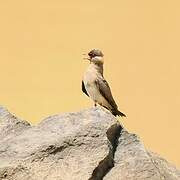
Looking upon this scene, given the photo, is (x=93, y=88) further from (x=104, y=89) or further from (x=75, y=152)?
(x=75, y=152)

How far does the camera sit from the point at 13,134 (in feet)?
15.9

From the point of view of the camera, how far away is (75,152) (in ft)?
14.9

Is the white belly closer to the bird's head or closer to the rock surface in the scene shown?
the bird's head

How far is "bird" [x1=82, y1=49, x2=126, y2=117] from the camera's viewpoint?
23.2ft

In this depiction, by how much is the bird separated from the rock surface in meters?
2.22

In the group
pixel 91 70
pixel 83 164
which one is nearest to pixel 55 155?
pixel 83 164

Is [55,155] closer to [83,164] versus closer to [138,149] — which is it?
[83,164]

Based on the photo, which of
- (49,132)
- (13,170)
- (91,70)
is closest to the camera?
(13,170)

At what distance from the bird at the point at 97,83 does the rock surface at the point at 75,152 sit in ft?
7.30

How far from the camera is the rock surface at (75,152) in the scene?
14.6ft

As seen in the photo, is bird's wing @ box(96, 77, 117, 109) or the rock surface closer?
the rock surface

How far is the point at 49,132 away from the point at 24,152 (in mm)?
297

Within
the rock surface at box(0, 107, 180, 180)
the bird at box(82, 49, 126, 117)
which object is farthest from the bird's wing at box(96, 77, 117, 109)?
the rock surface at box(0, 107, 180, 180)

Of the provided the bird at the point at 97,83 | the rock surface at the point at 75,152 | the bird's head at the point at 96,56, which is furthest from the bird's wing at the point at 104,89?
the rock surface at the point at 75,152
